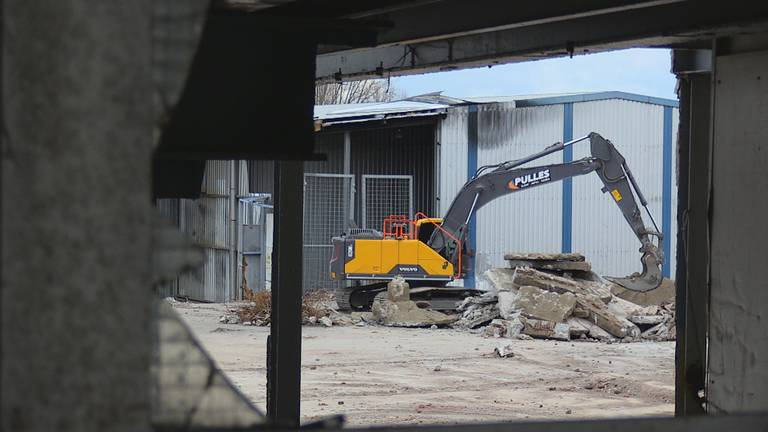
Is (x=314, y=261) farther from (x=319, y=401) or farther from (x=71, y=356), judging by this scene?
(x=71, y=356)

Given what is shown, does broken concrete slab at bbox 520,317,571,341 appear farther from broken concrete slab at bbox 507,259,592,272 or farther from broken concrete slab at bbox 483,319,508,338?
broken concrete slab at bbox 507,259,592,272

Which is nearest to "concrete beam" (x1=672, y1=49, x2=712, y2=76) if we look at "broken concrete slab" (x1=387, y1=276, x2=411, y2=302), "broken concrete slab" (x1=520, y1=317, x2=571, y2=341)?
"broken concrete slab" (x1=520, y1=317, x2=571, y2=341)

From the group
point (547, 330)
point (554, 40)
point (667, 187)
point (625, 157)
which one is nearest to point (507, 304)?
point (547, 330)

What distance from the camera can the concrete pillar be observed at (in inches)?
76.0

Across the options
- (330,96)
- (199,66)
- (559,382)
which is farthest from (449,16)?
(330,96)

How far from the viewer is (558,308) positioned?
64.3ft

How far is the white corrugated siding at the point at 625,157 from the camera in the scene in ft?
88.9

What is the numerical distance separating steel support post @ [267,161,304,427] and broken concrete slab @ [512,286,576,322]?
12.2 metres

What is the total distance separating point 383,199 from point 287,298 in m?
19.0

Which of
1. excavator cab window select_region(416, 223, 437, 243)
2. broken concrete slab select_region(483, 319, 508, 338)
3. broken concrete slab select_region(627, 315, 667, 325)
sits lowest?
broken concrete slab select_region(483, 319, 508, 338)

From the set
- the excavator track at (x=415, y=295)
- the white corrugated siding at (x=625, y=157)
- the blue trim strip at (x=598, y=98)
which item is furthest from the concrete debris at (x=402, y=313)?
the blue trim strip at (x=598, y=98)

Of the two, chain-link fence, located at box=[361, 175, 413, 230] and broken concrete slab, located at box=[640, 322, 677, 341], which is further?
chain-link fence, located at box=[361, 175, 413, 230]

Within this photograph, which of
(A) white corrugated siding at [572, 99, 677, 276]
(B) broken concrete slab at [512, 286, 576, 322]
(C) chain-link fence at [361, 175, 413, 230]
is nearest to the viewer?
(B) broken concrete slab at [512, 286, 576, 322]

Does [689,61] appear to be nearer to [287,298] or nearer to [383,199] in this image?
[287,298]
